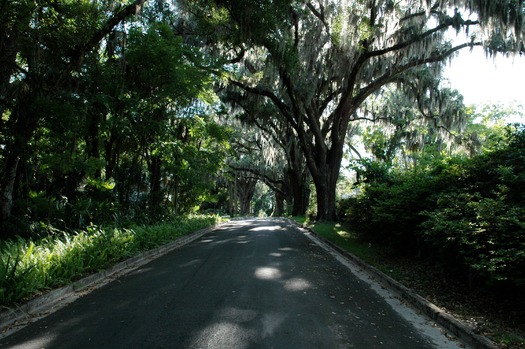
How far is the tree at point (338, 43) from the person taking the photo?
13297mm

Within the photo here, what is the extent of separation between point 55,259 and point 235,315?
12.7 ft

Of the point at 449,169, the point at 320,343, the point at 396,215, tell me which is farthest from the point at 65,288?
the point at 449,169

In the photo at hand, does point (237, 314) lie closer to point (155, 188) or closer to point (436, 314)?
point (436, 314)

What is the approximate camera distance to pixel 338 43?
53.6ft

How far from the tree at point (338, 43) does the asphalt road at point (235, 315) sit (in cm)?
903

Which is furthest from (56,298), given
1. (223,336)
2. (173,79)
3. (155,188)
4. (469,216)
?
(155,188)

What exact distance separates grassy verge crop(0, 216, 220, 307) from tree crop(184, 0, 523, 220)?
795 cm

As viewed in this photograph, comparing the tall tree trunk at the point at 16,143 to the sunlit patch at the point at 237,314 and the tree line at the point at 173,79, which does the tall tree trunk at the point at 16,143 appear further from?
the sunlit patch at the point at 237,314

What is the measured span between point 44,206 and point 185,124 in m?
8.36

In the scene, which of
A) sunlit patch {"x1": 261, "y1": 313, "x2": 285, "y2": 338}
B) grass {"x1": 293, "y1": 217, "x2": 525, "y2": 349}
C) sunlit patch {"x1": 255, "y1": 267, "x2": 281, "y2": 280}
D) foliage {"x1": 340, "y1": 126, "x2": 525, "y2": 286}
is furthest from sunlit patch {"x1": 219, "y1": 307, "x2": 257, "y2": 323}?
foliage {"x1": 340, "y1": 126, "x2": 525, "y2": 286}

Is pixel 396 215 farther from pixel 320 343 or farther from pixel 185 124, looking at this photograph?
pixel 185 124

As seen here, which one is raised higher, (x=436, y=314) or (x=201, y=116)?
(x=201, y=116)

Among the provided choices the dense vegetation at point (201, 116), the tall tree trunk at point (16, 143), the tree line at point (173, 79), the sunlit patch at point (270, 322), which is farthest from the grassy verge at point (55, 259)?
the sunlit patch at point (270, 322)

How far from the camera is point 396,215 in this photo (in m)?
9.45
